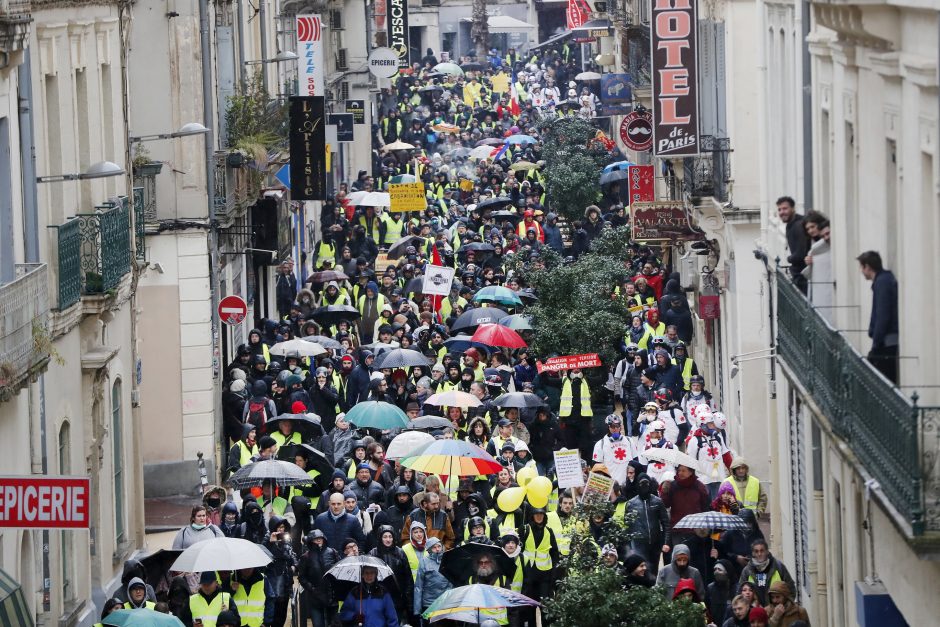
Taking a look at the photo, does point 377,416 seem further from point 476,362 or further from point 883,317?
point 883,317

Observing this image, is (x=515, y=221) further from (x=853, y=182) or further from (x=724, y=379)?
(x=853, y=182)

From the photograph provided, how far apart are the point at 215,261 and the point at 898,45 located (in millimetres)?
18944

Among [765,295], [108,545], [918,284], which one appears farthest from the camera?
[765,295]

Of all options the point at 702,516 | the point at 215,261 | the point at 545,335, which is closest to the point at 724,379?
the point at 545,335

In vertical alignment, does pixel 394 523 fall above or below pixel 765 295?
below

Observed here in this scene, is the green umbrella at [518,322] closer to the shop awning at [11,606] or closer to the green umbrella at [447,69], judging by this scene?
the shop awning at [11,606]

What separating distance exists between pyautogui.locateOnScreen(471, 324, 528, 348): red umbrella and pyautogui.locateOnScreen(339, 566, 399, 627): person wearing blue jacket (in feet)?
37.3

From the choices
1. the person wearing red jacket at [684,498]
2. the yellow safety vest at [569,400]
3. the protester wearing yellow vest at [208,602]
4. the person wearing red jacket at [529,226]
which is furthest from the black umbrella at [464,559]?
the person wearing red jacket at [529,226]

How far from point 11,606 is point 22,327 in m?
3.26

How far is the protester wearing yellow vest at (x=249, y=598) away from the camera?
19047 millimetres

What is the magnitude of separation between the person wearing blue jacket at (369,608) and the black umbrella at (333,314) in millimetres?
15717

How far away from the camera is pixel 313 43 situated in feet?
150

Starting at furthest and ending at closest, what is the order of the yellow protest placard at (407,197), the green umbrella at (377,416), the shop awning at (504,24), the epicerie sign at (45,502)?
the shop awning at (504,24) → the yellow protest placard at (407,197) → the green umbrella at (377,416) → the epicerie sign at (45,502)

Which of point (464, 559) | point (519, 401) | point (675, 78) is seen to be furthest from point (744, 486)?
point (675, 78)
